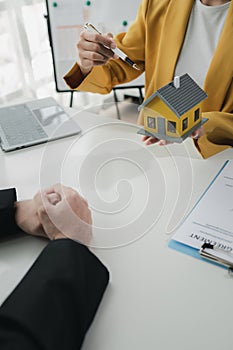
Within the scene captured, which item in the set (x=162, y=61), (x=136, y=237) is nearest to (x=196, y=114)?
(x=136, y=237)

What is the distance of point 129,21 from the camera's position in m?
2.01

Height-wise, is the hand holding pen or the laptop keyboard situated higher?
the hand holding pen

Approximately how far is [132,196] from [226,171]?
0.25 metres

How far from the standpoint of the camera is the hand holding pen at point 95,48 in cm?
100

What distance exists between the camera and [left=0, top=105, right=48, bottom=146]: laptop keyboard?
3.58ft

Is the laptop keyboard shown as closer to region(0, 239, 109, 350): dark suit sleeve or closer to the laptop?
the laptop

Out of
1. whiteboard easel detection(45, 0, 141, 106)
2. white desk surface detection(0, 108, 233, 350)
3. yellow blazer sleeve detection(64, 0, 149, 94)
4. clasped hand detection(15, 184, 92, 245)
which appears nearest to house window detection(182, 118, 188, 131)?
white desk surface detection(0, 108, 233, 350)

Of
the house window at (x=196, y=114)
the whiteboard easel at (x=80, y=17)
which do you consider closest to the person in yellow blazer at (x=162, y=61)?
the house window at (x=196, y=114)

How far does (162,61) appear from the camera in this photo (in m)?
1.22

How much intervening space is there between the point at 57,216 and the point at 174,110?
0.31 m

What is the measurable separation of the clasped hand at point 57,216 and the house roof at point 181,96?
27cm

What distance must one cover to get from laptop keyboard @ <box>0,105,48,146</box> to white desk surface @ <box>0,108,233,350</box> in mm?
51

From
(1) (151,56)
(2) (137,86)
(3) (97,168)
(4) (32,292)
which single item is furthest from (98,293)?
(2) (137,86)

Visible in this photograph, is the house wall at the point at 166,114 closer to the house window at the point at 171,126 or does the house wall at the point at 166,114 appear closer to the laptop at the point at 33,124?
the house window at the point at 171,126
